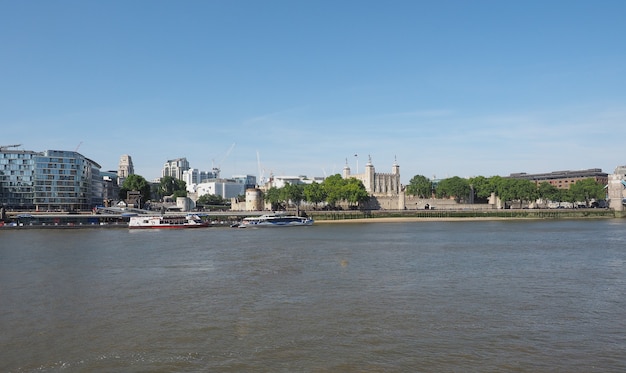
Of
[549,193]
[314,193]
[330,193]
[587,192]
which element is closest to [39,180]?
[314,193]

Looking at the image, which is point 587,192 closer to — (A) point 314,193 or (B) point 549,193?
(B) point 549,193

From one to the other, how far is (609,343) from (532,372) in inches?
163

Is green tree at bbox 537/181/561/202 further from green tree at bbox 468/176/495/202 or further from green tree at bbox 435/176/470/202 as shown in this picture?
green tree at bbox 435/176/470/202

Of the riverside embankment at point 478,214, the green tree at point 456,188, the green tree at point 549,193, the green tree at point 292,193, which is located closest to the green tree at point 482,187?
the green tree at point 456,188

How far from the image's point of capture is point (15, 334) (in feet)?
58.4

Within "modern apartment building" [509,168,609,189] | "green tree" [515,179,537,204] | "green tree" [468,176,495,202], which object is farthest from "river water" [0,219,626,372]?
"modern apartment building" [509,168,609,189]

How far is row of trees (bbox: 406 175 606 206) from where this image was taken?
437 ft

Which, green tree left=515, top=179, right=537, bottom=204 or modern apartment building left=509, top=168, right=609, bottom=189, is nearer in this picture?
green tree left=515, top=179, right=537, bottom=204

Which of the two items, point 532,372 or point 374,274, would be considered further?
point 374,274

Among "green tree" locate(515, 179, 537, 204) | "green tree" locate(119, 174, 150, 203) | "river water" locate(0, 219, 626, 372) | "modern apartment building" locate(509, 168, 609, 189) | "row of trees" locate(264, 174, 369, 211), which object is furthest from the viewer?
"modern apartment building" locate(509, 168, 609, 189)

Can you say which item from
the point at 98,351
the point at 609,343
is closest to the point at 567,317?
the point at 609,343

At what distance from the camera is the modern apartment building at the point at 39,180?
11362 centimetres

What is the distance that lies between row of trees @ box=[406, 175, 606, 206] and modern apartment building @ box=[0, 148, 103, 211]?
315 ft

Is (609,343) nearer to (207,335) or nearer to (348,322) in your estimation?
(348,322)
